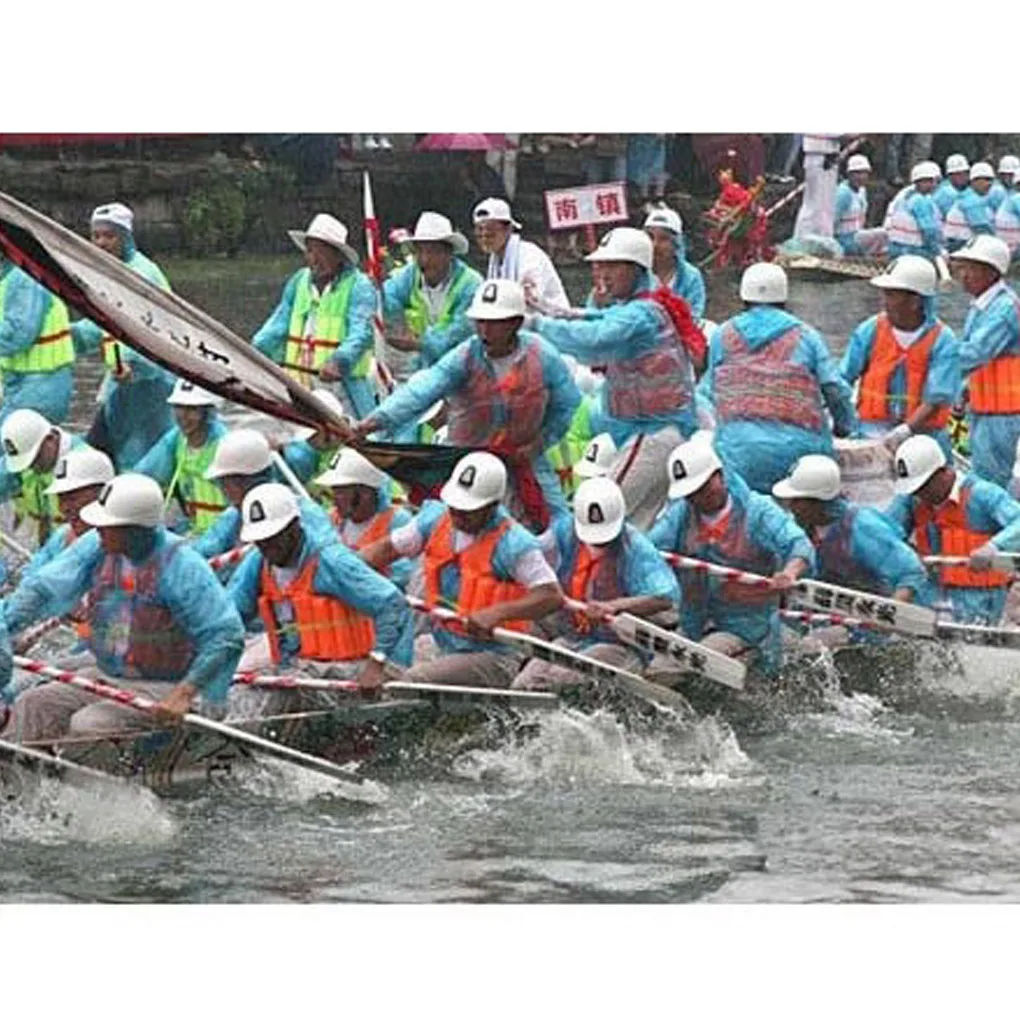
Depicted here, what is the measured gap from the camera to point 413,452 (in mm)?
20484

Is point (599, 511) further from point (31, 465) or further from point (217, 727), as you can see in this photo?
point (31, 465)

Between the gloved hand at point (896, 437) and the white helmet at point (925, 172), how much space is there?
1246 mm

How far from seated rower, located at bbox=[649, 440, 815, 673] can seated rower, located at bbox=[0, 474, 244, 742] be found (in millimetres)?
1829

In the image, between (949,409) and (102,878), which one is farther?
(949,409)

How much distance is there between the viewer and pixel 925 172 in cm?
2020

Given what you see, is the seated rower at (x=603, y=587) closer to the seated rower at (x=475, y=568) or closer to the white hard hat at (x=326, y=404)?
the seated rower at (x=475, y=568)

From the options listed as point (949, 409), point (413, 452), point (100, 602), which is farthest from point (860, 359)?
point (100, 602)

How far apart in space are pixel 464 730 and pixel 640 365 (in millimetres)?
1474

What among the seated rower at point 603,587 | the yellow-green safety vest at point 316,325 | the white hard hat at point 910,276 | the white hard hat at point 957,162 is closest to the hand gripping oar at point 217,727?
the seated rower at point 603,587

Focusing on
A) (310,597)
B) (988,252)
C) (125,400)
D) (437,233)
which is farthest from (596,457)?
(125,400)

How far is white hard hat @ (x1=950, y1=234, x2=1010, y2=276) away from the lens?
815 inches

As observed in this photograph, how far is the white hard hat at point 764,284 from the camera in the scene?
20656 millimetres

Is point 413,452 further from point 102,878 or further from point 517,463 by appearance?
point 102,878

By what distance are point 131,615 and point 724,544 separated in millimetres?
2287
